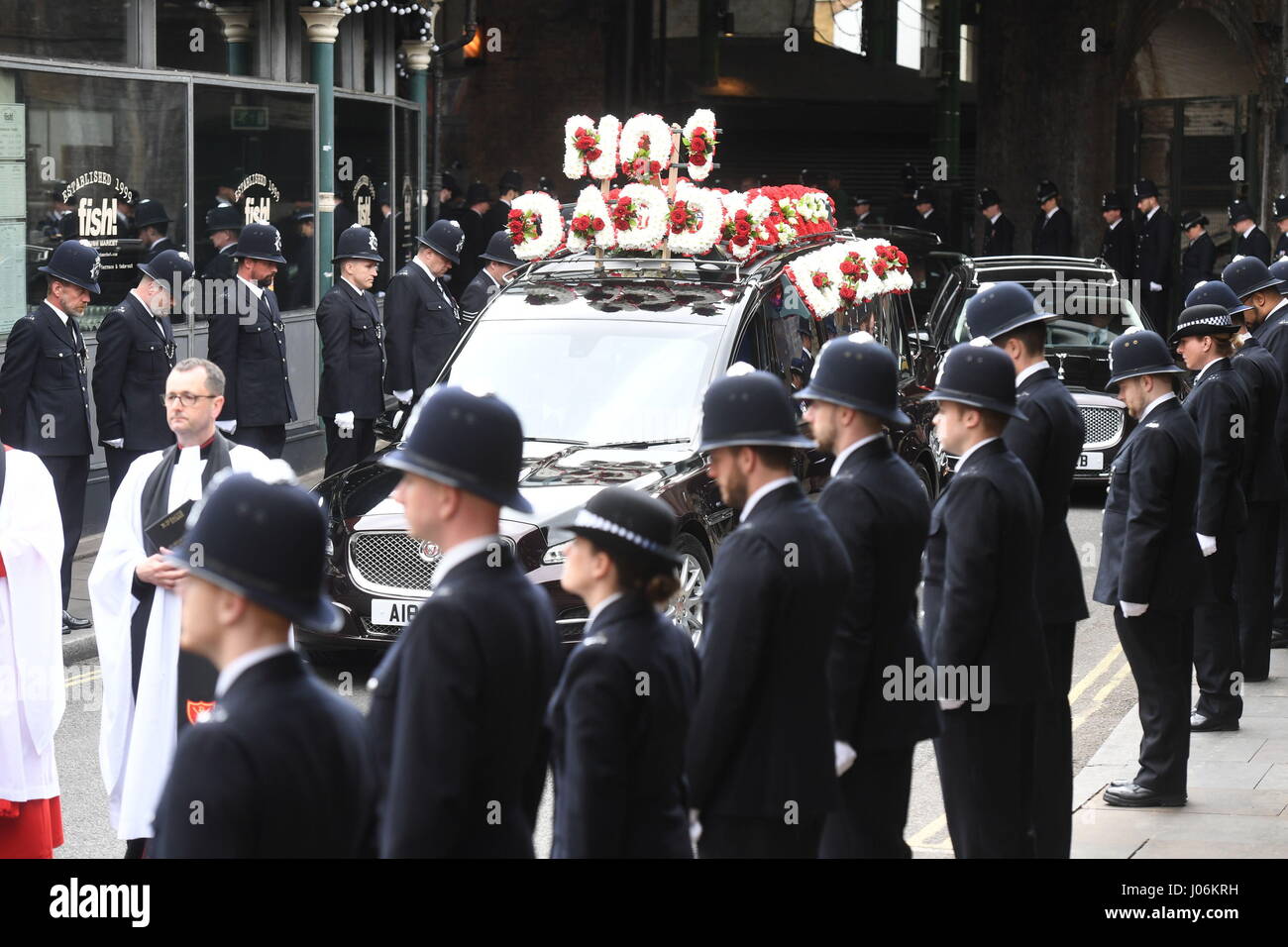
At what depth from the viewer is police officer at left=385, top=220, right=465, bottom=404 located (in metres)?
13.6

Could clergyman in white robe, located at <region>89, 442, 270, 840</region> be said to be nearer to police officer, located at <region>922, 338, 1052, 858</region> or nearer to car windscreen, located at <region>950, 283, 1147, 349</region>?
police officer, located at <region>922, 338, 1052, 858</region>

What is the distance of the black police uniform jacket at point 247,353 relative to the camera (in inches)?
497

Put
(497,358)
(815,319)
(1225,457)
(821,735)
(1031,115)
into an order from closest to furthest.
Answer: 1. (821,735)
2. (1225,457)
3. (497,358)
4. (815,319)
5. (1031,115)

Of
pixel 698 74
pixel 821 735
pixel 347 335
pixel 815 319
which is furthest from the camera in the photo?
pixel 698 74

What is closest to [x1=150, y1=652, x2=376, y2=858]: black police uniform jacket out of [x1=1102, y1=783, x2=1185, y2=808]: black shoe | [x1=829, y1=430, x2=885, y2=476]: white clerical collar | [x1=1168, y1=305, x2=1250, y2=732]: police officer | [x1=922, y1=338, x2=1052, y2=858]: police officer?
[x1=829, y1=430, x2=885, y2=476]: white clerical collar

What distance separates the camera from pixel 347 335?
1340 centimetres

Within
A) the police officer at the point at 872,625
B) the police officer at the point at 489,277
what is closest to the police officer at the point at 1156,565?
the police officer at the point at 872,625

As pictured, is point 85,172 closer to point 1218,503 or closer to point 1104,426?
point 1104,426

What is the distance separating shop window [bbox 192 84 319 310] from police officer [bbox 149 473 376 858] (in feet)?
41.4

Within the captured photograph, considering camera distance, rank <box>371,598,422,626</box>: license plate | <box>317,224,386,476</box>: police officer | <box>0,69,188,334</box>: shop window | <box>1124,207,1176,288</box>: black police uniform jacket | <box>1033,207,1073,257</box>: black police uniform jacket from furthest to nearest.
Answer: <box>1033,207,1073,257</box>: black police uniform jacket → <box>1124,207,1176,288</box>: black police uniform jacket → <box>317,224,386,476</box>: police officer → <box>0,69,188,334</box>: shop window → <box>371,598,422,626</box>: license plate

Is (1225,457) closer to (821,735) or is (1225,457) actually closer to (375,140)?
(821,735)

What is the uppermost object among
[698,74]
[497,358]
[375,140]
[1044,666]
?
[698,74]

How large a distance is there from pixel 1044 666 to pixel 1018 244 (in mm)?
24085
